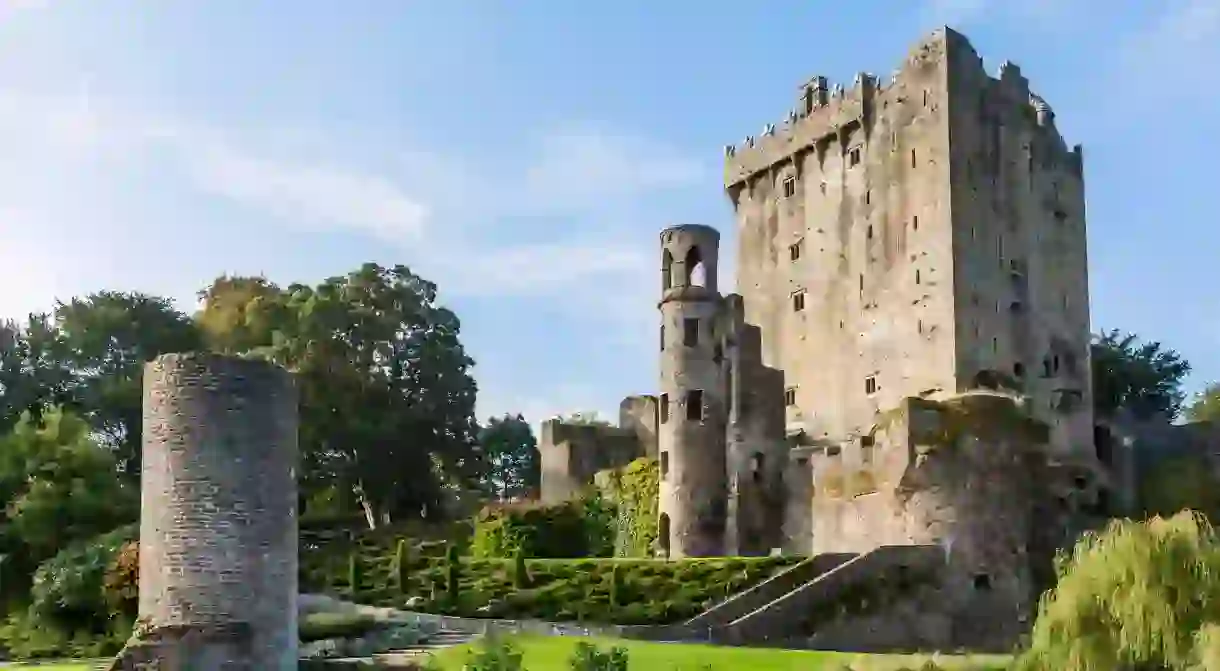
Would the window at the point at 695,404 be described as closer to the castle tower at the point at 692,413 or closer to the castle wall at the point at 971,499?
the castle tower at the point at 692,413

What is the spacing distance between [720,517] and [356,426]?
49.2ft

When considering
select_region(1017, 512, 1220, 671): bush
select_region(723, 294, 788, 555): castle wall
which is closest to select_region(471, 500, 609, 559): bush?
select_region(723, 294, 788, 555): castle wall

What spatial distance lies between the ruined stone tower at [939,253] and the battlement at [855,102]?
0.23 feet

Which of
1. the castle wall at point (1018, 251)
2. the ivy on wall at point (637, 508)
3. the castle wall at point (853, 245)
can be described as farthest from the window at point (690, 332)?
the castle wall at point (1018, 251)

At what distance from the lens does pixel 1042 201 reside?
49.6 meters

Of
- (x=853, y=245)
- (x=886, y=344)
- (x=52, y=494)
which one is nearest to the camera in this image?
(x=52, y=494)

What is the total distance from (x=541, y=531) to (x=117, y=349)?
20914 millimetres

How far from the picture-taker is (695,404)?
1725 inches

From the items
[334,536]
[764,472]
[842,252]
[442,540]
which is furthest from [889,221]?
[334,536]

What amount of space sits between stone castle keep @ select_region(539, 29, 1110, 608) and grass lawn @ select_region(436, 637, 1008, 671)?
8064mm

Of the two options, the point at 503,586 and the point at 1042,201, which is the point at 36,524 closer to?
the point at 503,586

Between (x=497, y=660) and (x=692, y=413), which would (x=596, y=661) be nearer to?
(x=497, y=660)

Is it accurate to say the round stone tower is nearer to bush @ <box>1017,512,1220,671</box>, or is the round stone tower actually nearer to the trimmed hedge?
bush @ <box>1017,512,1220,671</box>

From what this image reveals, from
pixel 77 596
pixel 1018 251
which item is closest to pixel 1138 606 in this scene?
pixel 77 596
